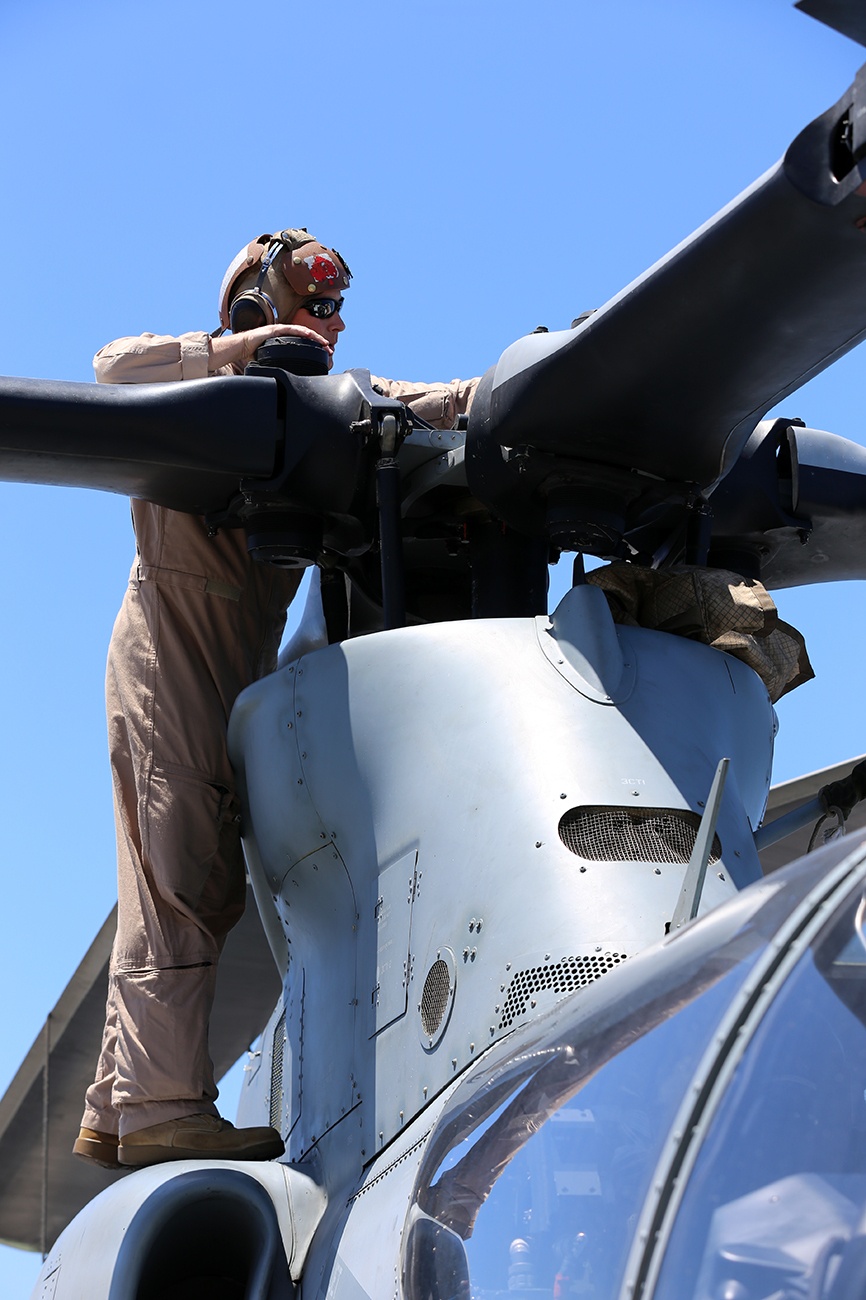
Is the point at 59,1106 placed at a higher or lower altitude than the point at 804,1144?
lower

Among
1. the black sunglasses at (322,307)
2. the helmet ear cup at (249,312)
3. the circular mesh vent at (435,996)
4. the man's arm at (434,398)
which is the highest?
the black sunglasses at (322,307)

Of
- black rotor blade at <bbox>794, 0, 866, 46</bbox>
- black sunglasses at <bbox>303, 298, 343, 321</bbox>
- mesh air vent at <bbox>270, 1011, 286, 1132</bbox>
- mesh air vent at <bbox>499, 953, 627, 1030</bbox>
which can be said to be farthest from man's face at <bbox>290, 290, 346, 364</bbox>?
black rotor blade at <bbox>794, 0, 866, 46</bbox>

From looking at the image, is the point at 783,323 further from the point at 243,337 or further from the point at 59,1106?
the point at 59,1106

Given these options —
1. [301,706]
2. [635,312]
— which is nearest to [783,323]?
[635,312]

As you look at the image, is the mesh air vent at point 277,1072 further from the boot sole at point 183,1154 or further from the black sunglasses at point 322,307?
the black sunglasses at point 322,307

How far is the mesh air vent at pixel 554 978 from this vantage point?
2.95 meters

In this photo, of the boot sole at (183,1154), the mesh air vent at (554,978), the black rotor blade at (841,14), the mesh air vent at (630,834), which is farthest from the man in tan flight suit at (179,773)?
the black rotor blade at (841,14)

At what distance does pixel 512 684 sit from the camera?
138 inches

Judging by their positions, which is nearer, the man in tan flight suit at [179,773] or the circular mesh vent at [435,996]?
the circular mesh vent at [435,996]

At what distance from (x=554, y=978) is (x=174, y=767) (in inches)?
62.2

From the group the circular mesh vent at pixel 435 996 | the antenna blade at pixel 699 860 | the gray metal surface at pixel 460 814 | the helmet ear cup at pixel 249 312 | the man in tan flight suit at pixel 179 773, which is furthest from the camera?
the helmet ear cup at pixel 249 312

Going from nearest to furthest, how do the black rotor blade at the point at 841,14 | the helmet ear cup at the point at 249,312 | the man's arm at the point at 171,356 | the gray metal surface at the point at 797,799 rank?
1. the black rotor blade at the point at 841,14
2. the man's arm at the point at 171,356
3. the helmet ear cup at the point at 249,312
4. the gray metal surface at the point at 797,799

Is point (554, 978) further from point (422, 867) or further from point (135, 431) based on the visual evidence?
point (135, 431)

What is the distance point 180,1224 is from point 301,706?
3.97 feet
